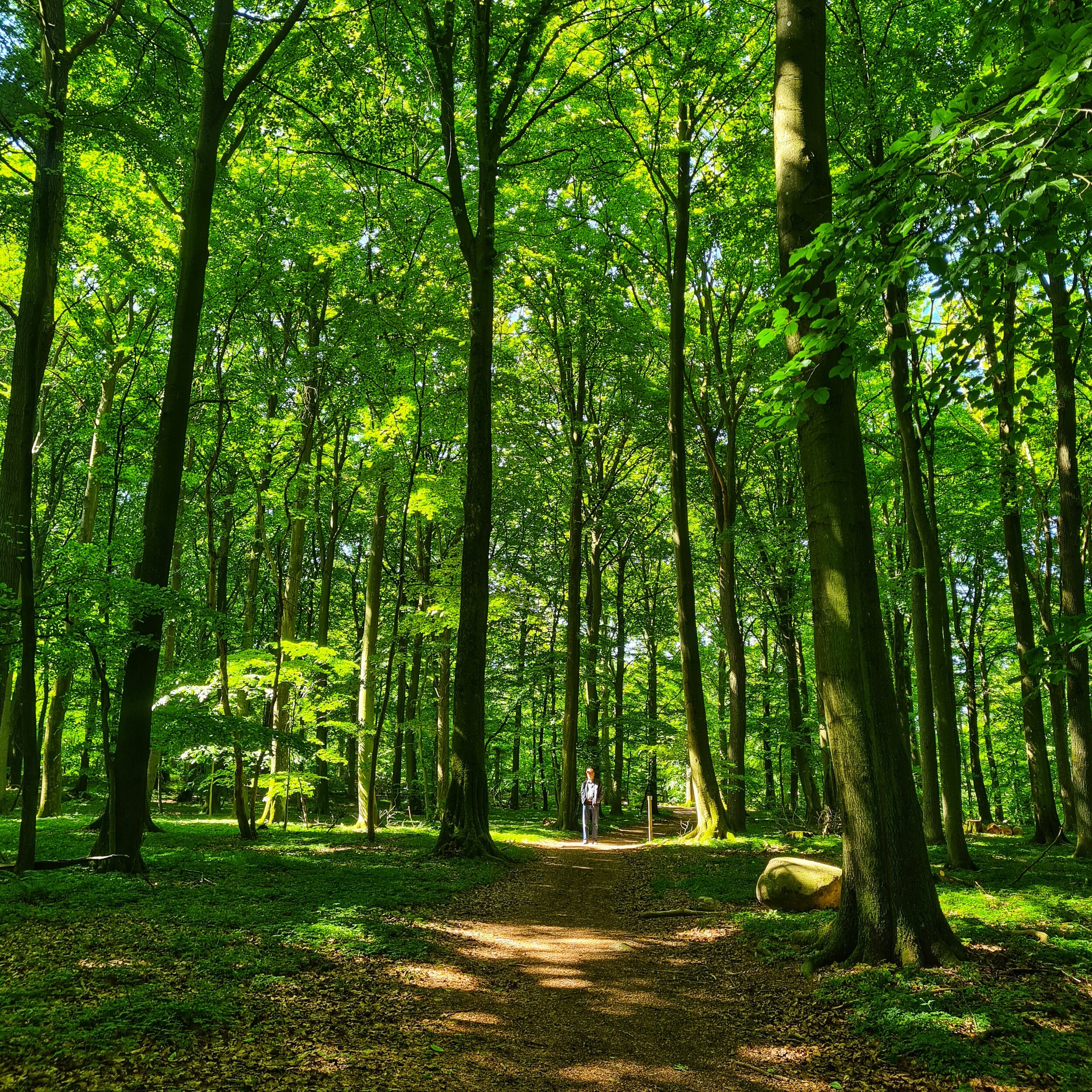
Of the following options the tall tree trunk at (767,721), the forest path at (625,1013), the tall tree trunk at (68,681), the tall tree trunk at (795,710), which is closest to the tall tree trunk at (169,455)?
the forest path at (625,1013)

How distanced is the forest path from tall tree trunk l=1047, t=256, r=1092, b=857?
21.3 ft

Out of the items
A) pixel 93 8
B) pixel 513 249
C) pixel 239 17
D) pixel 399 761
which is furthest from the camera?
pixel 399 761

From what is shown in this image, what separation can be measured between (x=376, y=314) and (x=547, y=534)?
1328 centimetres

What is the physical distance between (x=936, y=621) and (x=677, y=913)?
5.30m

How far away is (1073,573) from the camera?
10375 millimetres

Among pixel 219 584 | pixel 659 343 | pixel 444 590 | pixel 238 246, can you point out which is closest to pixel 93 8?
pixel 238 246

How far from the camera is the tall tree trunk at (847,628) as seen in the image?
468 centimetres

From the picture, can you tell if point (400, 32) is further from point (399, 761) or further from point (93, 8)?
point (399, 761)

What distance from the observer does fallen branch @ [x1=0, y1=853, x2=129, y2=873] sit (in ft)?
20.3

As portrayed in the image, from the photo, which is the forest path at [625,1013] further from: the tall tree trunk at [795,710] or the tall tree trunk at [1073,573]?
the tall tree trunk at [795,710]

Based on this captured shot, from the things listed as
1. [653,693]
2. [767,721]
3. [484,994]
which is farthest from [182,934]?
[653,693]

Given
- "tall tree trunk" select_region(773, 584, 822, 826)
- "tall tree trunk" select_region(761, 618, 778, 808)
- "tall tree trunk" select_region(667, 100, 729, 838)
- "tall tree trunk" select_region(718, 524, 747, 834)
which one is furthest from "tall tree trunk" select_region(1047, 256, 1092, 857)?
"tall tree trunk" select_region(761, 618, 778, 808)

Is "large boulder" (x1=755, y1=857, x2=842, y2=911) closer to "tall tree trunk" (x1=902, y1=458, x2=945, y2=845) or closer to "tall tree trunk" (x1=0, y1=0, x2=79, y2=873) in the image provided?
"tall tree trunk" (x1=902, y1=458, x2=945, y2=845)

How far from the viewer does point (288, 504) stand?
1220 cm
